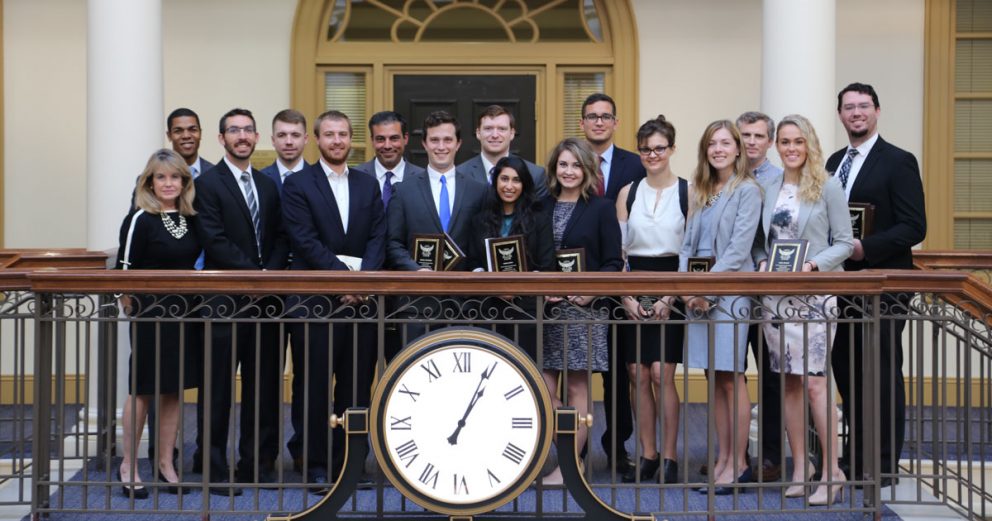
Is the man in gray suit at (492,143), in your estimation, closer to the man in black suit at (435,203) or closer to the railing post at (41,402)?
the man in black suit at (435,203)

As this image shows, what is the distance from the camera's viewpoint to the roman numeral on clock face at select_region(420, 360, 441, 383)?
18.6 ft

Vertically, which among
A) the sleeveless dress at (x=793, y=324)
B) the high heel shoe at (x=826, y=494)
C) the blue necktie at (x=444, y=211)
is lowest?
the high heel shoe at (x=826, y=494)

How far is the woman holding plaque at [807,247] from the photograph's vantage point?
251 inches

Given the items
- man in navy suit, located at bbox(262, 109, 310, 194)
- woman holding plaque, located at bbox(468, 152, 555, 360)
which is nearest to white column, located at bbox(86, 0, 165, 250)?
man in navy suit, located at bbox(262, 109, 310, 194)

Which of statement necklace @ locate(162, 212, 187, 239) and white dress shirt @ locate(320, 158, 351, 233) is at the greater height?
white dress shirt @ locate(320, 158, 351, 233)

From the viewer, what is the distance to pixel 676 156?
989 cm

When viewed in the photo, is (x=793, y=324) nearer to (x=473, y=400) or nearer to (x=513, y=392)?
(x=513, y=392)

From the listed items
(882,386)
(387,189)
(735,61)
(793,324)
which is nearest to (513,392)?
(793,324)

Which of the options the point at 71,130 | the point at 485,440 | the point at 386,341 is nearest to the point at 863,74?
the point at 386,341

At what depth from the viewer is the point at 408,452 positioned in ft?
18.6

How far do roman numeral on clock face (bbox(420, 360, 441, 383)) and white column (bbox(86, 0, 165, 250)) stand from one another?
3.17m

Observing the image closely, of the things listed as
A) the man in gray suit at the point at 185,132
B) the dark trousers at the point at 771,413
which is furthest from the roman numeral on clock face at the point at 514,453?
the man in gray suit at the point at 185,132

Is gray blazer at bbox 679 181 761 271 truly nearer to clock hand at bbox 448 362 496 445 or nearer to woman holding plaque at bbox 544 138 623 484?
woman holding plaque at bbox 544 138 623 484

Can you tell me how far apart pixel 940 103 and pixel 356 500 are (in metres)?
5.97
